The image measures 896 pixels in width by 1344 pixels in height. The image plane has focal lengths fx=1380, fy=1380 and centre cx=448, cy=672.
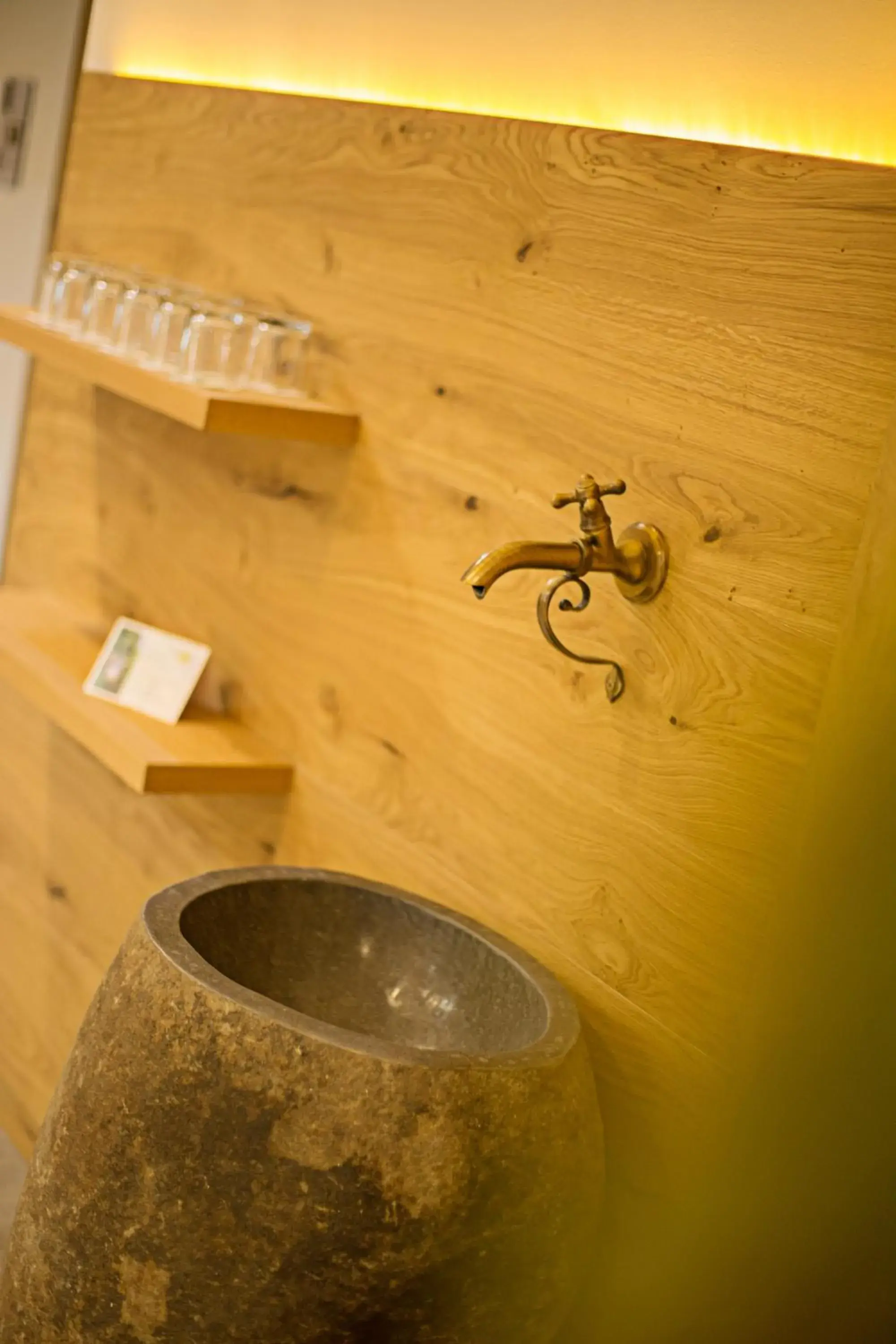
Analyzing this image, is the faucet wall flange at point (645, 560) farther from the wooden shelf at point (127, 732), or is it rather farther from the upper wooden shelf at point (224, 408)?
the wooden shelf at point (127, 732)

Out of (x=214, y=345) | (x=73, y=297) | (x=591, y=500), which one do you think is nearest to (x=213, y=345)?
(x=214, y=345)

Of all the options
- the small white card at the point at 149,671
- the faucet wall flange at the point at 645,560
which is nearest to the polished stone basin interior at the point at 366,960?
the faucet wall flange at the point at 645,560

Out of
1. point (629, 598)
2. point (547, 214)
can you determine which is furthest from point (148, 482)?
point (629, 598)

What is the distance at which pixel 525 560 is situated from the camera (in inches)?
53.7

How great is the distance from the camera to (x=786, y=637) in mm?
1349

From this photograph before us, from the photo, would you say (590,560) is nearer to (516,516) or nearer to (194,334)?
(516,516)

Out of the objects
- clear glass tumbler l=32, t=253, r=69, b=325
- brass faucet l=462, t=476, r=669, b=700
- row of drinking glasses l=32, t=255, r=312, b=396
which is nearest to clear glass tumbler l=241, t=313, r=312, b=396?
row of drinking glasses l=32, t=255, r=312, b=396

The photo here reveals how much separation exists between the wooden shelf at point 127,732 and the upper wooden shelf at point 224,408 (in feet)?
1.53

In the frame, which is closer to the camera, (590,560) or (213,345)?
(590,560)

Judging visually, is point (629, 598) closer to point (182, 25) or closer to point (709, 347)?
point (709, 347)

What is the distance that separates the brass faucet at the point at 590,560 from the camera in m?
1.35

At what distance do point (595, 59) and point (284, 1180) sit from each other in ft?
4.22

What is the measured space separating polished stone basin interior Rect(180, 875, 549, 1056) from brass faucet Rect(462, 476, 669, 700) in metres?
0.37

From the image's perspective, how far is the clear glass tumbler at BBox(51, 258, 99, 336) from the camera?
7.41 feet
